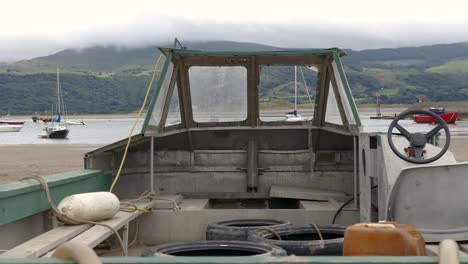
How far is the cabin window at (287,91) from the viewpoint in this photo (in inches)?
360

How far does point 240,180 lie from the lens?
9.69 meters

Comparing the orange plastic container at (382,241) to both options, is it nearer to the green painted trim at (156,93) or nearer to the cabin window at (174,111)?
the green painted trim at (156,93)

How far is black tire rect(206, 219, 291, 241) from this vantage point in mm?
6441

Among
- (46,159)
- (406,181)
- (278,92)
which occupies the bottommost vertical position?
(46,159)

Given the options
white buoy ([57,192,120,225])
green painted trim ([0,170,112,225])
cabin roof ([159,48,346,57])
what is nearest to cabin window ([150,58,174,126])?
cabin roof ([159,48,346,57])

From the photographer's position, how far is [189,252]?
528 cm

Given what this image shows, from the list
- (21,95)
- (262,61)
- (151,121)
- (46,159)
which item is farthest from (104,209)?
(21,95)

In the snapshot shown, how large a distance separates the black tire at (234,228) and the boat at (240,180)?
33mm

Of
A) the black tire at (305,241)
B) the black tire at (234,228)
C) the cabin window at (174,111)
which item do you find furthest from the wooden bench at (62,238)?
the cabin window at (174,111)

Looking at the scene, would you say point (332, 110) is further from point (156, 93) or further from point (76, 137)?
point (76, 137)

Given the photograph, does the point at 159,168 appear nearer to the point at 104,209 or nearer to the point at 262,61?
the point at 262,61

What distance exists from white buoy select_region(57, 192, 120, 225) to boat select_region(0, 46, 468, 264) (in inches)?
0.7

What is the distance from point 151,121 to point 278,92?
1.91 meters

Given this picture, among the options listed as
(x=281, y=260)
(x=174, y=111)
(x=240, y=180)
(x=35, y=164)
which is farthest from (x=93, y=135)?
(x=281, y=260)
